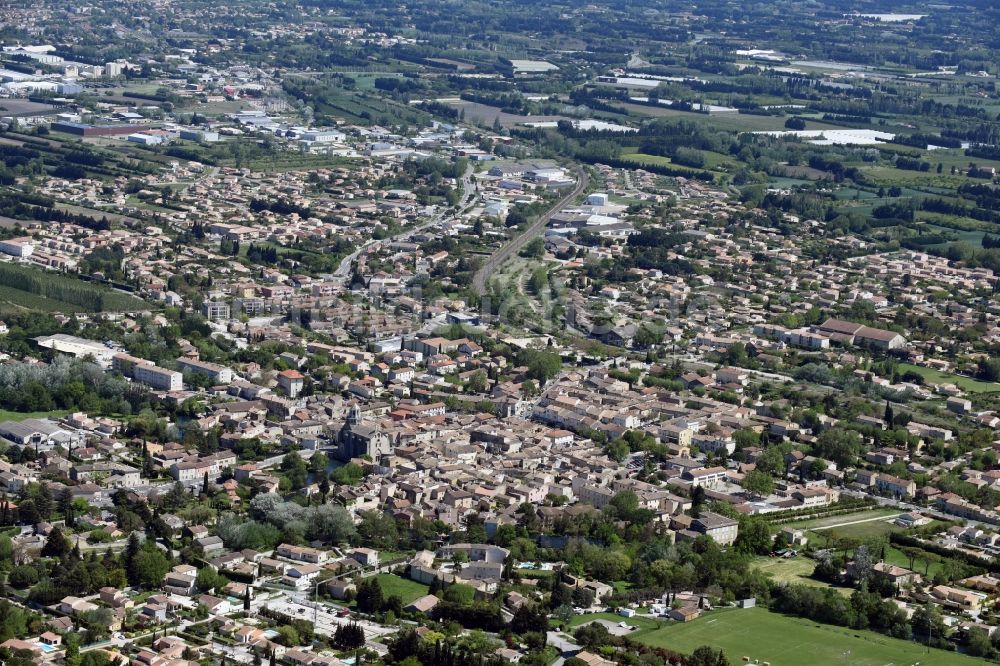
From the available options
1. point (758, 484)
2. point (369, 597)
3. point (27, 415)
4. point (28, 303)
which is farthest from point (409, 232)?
point (369, 597)

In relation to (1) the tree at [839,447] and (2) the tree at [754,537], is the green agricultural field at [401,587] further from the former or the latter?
(1) the tree at [839,447]

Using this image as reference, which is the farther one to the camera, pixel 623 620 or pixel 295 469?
pixel 295 469

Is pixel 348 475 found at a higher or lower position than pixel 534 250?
higher

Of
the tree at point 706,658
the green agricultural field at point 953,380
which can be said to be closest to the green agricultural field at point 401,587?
the tree at point 706,658

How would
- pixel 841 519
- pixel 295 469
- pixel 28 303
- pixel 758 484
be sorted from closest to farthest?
1. pixel 841 519
2. pixel 295 469
3. pixel 758 484
4. pixel 28 303

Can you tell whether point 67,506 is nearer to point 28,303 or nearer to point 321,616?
point 321,616

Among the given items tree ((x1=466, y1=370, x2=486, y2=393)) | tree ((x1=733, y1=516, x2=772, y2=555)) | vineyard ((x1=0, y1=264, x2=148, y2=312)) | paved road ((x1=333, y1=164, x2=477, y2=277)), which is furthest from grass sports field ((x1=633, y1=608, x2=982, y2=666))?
paved road ((x1=333, y1=164, x2=477, y2=277))

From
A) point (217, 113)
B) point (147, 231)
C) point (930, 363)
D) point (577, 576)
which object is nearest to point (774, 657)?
point (577, 576)
